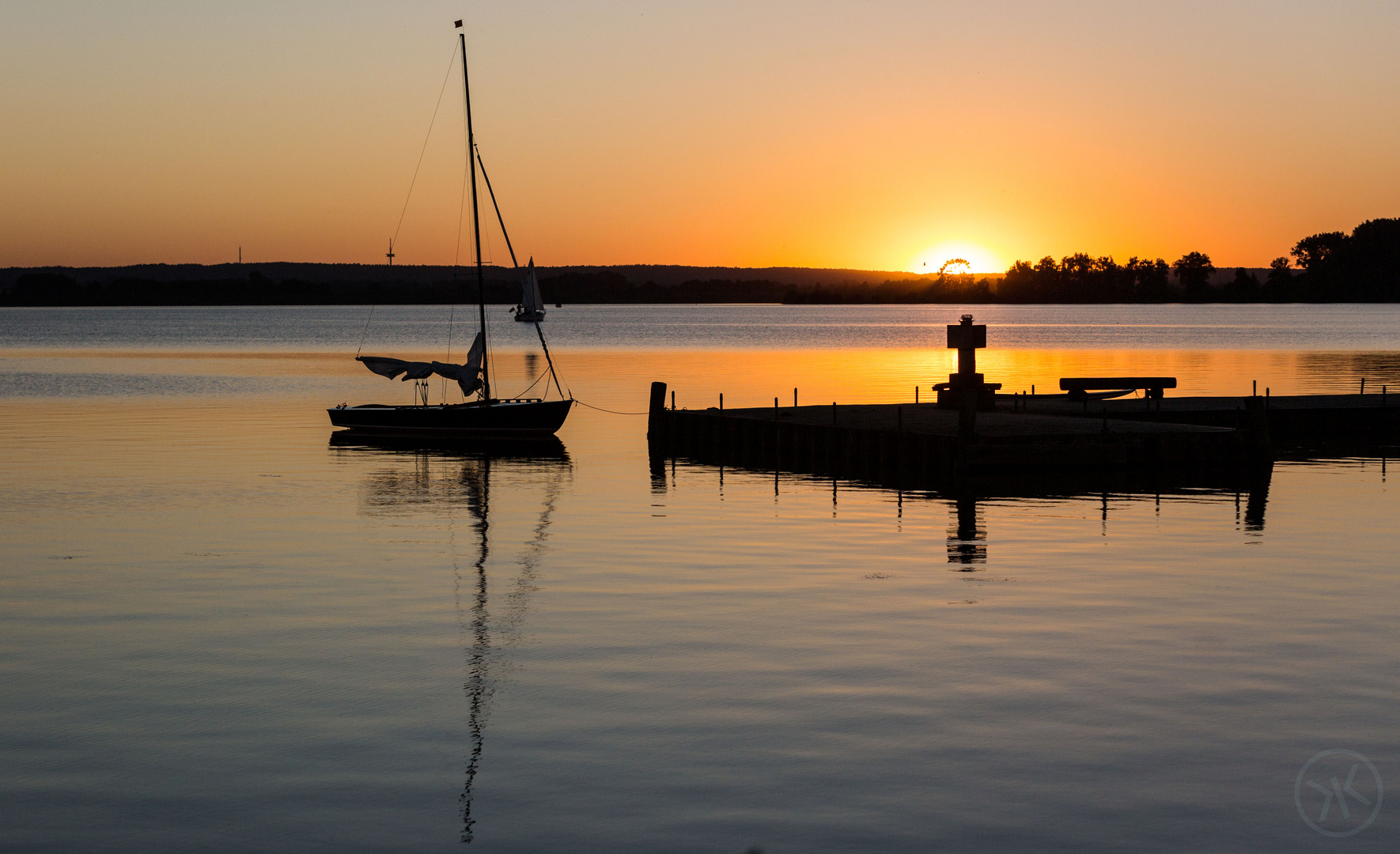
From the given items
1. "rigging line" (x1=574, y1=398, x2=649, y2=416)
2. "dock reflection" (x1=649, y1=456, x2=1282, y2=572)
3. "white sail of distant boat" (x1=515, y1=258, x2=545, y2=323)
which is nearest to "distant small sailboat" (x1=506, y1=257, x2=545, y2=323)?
"white sail of distant boat" (x1=515, y1=258, x2=545, y2=323)

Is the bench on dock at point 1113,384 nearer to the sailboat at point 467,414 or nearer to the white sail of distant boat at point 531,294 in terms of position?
the sailboat at point 467,414

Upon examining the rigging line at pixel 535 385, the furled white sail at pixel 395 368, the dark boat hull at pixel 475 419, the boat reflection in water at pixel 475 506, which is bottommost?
the rigging line at pixel 535 385

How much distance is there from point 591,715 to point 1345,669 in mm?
9782

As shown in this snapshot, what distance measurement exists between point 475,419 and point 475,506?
57.0ft

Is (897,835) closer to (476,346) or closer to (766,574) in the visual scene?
(766,574)

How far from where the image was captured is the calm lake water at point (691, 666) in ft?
42.3

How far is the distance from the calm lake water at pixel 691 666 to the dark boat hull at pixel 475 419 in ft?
40.3

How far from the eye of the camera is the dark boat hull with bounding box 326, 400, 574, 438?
2125 inches

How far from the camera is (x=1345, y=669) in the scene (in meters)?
18.0

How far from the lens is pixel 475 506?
37.2 meters

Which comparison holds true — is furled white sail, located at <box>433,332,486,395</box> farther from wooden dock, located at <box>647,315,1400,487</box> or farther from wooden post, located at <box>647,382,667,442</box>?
wooden post, located at <box>647,382,667,442</box>

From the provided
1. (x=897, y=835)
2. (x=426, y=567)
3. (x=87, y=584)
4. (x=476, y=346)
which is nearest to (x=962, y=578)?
(x=426, y=567)

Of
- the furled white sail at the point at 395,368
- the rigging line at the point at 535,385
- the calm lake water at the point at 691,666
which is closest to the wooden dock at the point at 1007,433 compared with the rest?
the calm lake water at the point at 691,666

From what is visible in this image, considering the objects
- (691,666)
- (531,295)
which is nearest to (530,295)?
(531,295)
